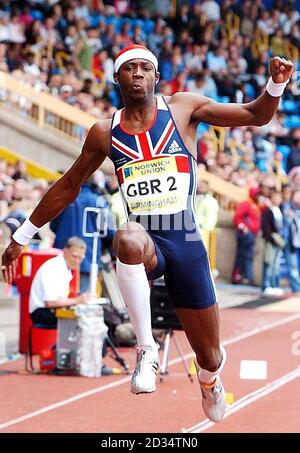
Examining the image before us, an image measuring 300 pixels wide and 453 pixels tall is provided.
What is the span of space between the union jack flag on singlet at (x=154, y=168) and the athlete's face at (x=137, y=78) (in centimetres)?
19

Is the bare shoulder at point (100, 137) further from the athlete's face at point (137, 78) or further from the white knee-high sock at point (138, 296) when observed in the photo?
the white knee-high sock at point (138, 296)

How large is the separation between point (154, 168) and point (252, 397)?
4.86m

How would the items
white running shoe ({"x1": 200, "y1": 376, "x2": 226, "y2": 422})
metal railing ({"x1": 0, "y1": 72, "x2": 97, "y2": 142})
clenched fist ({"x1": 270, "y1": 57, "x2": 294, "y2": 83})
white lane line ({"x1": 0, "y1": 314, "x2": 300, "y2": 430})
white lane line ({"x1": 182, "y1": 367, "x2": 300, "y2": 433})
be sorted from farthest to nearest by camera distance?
metal railing ({"x1": 0, "y1": 72, "x2": 97, "y2": 142}) → white lane line ({"x1": 0, "y1": 314, "x2": 300, "y2": 430}) → white lane line ({"x1": 182, "y1": 367, "x2": 300, "y2": 433}) → white running shoe ({"x1": 200, "y1": 376, "x2": 226, "y2": 422}) → clenched fist ({"x1": 270, "y1": 57, "x2": 294, "y2": 83})

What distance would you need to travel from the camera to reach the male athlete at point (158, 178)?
6117 millimetres

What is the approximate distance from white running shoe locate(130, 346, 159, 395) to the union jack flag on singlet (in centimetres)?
71

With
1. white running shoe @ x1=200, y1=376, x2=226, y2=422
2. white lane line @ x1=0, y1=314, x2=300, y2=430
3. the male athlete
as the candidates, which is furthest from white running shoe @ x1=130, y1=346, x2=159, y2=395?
white lane line @ x1=0, y1=314, x2=300, y2=430

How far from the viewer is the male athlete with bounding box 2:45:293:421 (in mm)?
6117

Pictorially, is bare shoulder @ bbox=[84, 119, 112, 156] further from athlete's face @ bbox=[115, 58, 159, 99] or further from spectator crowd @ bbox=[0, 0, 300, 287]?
spectator crowd @ bbox=[0, 0, 300, 287]

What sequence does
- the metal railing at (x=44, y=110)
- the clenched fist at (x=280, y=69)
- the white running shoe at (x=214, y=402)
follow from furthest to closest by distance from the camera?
the metal railing at (x=44, y=110) < the white running shoe at (x=214, y=402) < the clenched fist at (x=280, y=69)

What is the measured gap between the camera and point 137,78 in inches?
241

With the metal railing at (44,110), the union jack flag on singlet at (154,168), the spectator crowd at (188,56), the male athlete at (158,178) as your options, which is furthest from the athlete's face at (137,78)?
the metal railing at (44,110)

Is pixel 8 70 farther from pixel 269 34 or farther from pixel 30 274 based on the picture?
pixel 269 34

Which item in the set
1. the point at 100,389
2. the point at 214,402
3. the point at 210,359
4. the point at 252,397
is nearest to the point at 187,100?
the point at 210,359

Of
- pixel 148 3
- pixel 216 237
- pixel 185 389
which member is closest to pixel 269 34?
pixel 148 3
